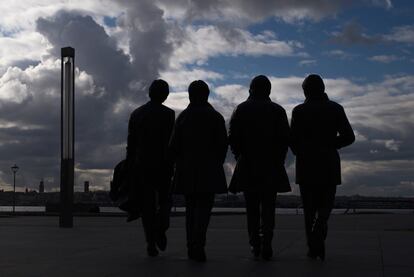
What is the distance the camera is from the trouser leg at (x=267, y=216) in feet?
23.5

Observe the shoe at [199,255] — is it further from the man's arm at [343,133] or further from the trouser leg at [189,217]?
the man's arm at [343,133]

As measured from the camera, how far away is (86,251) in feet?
27.1

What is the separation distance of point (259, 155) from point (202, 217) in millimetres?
895

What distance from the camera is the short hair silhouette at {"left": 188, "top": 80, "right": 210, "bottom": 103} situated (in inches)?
295

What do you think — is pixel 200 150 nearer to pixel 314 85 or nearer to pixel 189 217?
pixel 189 217

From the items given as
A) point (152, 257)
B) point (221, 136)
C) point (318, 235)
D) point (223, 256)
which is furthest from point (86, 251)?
point (318, 235)

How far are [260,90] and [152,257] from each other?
2118 mm

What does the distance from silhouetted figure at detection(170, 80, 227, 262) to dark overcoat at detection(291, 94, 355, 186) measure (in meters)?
0.80

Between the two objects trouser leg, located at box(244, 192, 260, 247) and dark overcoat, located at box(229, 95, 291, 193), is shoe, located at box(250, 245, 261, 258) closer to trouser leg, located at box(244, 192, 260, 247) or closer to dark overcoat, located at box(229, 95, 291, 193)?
trouser leg, located at box(244, 192, 260, 247)

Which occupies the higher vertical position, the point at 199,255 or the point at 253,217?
the point at 253,217

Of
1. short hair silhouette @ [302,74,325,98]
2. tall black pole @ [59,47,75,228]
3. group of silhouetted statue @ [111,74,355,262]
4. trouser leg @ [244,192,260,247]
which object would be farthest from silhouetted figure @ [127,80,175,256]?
tall black pole @ [59,47,75,228]

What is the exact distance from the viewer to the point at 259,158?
7.40 metres

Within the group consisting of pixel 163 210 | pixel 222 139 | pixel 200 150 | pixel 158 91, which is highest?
pixel 158 91

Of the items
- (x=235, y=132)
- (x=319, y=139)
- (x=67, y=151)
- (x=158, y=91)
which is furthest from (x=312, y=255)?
(x=67, y=151)
